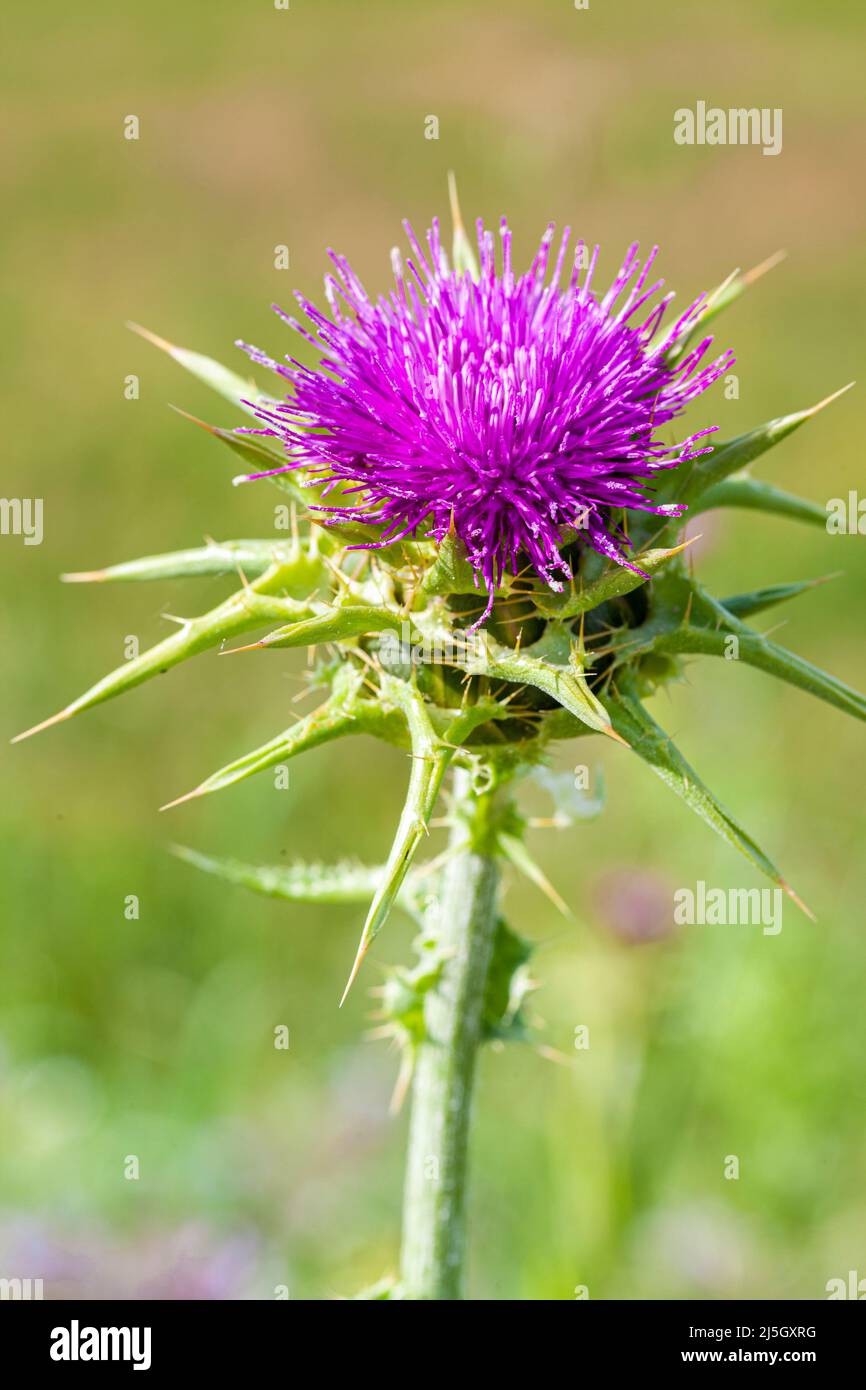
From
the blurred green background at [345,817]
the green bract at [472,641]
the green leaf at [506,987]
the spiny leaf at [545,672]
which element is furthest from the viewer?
the blurred green background at [345,817]

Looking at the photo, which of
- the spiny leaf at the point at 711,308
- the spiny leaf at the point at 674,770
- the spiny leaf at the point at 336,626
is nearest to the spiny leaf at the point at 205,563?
the spiny leaf at the point at 336,626

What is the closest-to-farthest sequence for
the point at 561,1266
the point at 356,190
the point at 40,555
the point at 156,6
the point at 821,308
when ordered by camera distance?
the point at 561,1266
the point at 40,555
the point at 821,308
the point at 356,190
the point at 156,6

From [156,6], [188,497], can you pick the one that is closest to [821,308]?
[188,497]

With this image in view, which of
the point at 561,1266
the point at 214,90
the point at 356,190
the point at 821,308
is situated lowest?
the point at 561,1266

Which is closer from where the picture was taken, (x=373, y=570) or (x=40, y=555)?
(x=373, y=570)

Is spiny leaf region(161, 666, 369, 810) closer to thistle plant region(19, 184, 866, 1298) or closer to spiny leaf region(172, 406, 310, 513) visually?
thistle plant region(19, 184, 866, 1298)

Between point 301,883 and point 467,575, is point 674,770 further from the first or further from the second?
point 301,883

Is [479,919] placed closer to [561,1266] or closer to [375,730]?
[375,730]

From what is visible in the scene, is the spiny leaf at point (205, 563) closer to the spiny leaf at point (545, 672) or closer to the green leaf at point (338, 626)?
the green leaf at point (338, 626)
